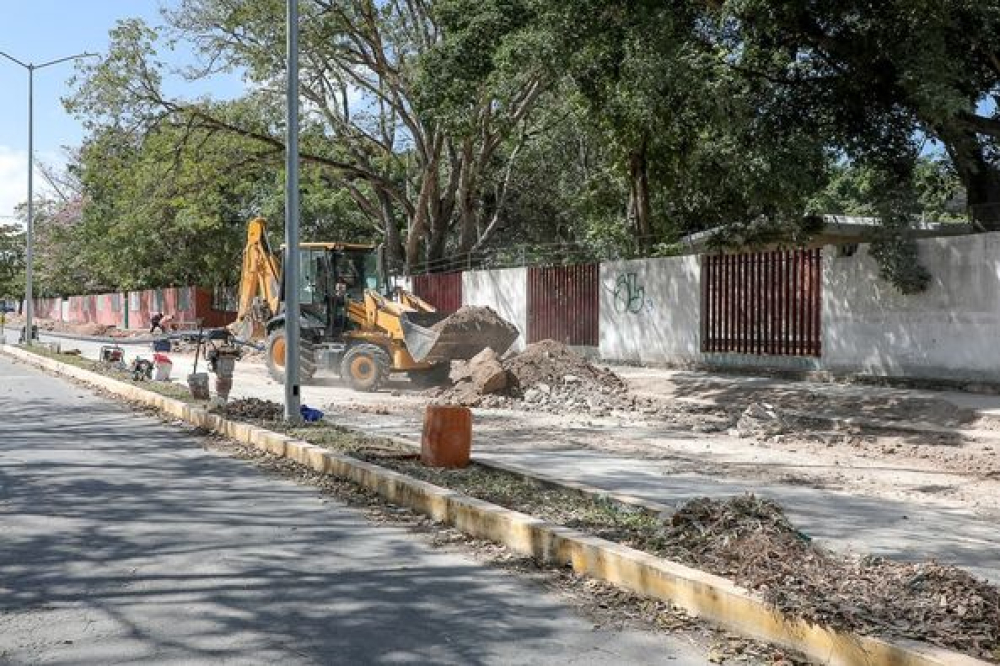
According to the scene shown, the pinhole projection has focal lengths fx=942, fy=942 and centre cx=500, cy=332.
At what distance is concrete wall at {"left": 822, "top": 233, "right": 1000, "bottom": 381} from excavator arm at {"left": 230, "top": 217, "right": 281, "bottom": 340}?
11.4 metres

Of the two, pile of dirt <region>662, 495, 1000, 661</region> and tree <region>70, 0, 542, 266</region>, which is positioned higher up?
tree <region>70, 0, 542, 266</region>

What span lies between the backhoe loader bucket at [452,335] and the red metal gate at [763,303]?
4636mm

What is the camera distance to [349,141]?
30922 mm

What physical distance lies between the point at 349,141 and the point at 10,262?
7358 cm

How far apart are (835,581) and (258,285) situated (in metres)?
18.0

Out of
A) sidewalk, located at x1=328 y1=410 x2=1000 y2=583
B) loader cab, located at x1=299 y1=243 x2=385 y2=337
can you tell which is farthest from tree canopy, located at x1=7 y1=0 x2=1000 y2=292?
sidewalk, located at x1=328 y1=410 x2=1000 y2=583

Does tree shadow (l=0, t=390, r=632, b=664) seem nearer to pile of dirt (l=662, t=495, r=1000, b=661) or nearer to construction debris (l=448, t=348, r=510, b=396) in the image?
pile of dirt (l=662, t=495, r=1000, b=661)

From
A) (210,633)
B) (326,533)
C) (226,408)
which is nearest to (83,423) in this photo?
(226,408)

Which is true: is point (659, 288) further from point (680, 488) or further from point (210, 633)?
point (210, 633)

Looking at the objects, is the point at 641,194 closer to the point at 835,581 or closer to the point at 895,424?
the point at 895,424

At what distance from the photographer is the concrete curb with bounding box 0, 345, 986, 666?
4.14 metres

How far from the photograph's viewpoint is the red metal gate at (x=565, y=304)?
23.5m

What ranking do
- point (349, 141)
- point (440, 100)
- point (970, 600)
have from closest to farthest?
point (970, 600) < point (440, 100) < point (349, 141)

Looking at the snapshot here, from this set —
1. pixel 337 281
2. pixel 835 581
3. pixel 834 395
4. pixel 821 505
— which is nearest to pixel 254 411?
pixel 337 281
